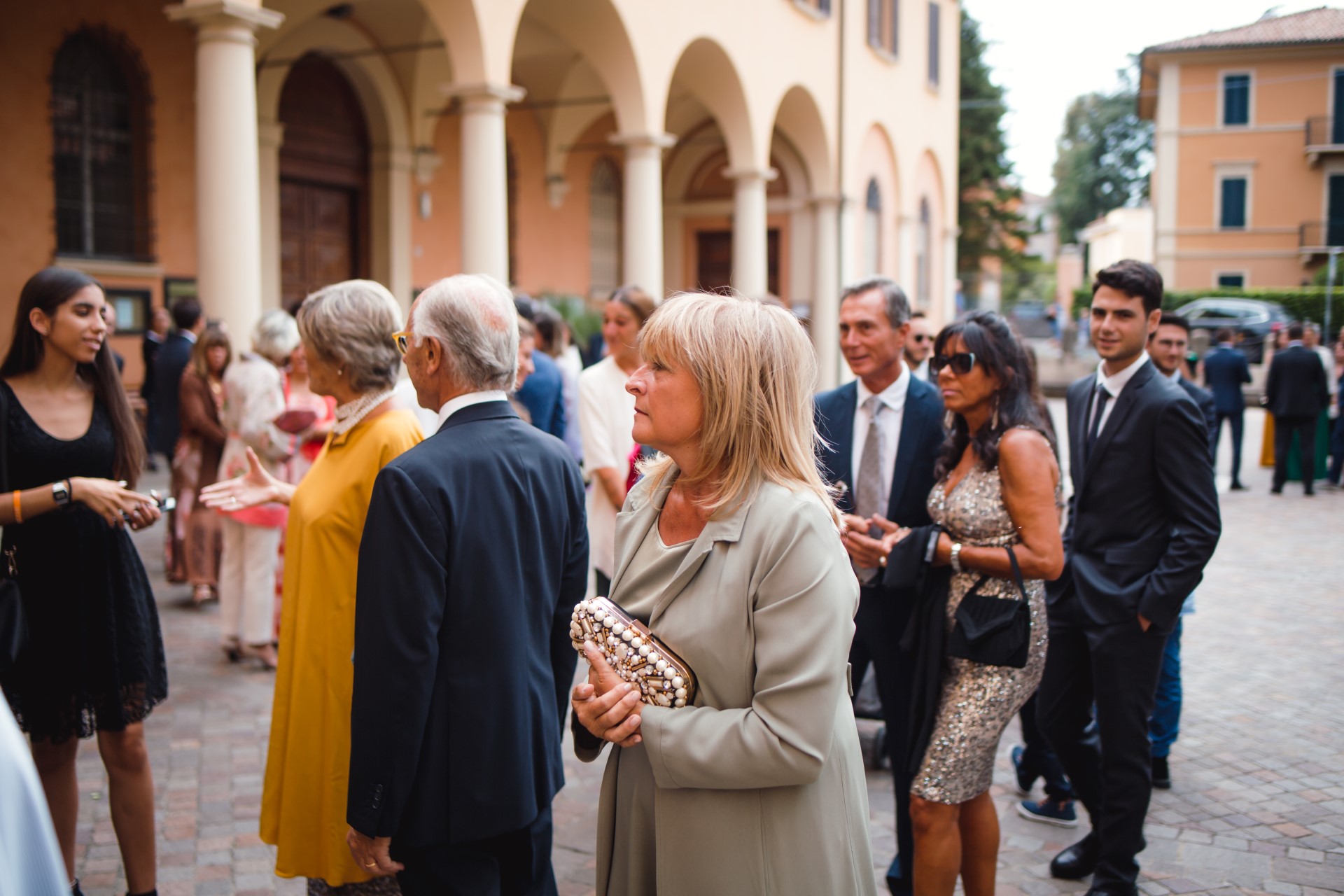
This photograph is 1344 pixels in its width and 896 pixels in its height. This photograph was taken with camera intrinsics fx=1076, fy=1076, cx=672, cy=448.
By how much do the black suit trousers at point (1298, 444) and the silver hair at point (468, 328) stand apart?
1357 cm

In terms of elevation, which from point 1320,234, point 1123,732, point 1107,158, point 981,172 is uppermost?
point 1107,158

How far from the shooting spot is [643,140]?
45.5ft

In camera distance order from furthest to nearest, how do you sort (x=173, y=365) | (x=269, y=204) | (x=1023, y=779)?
(x=269, y=204) → (x=173, y=365) → (x=1023, y=779)

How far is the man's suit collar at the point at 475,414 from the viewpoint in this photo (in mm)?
2521

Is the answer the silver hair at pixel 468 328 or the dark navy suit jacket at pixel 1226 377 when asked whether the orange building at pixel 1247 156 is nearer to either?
the dark navy suit jacket at pixel 1226 377

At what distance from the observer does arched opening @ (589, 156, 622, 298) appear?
68.8 ft

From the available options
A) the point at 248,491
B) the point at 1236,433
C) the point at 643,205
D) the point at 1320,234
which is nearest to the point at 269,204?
the point at 643,205

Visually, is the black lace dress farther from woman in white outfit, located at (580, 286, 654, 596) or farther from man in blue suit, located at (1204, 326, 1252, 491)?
man in blue suit, located at (1204, 326, 1252, 491)

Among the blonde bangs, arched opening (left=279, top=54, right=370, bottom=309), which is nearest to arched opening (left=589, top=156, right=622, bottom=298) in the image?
arched opening (left=279, top=54, right=370, bottom=309)

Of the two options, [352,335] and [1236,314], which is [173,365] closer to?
[352,335]

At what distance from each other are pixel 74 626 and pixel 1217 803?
4412mm

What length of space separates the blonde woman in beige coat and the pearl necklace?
43.9 inches

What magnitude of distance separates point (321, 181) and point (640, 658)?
47.8 feet

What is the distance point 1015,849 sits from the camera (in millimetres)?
4090
